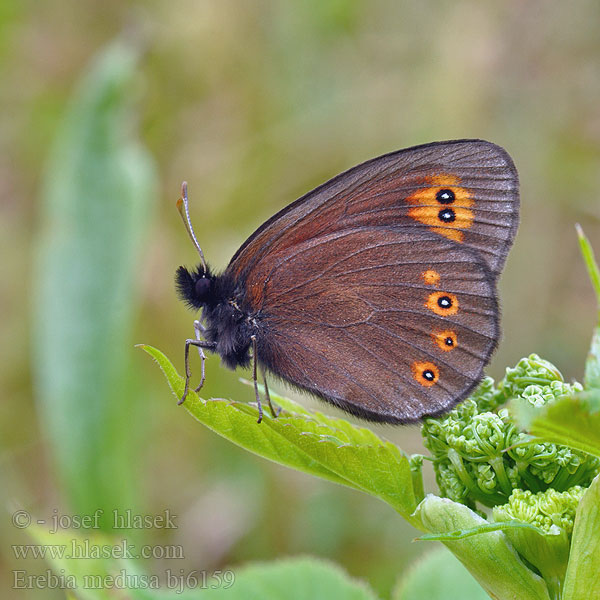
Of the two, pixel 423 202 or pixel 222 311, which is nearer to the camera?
pixel 423 202

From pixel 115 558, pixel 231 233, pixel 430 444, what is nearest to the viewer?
pixel 430 444

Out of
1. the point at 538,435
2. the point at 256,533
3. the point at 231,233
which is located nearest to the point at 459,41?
the point at 231,233

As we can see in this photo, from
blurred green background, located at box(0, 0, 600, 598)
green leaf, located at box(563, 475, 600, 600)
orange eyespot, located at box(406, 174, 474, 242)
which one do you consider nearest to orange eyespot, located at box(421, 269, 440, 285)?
orange eyespot, located at box(406, 174, 474, 242)

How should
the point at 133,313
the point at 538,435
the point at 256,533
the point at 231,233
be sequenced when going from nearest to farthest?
the point at 538,435 < the point at 133,313 < the point at 256,533 < the point at 231,233

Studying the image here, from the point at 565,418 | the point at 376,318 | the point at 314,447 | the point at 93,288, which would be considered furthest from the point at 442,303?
the point at 93,288

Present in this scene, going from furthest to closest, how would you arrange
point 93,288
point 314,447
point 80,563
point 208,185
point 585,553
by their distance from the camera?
point 208,185 → point 93,288 → point 80,563 → point 314,447 → point 585,553

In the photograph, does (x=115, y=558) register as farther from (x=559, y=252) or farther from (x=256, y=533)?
(x=559, y=252)

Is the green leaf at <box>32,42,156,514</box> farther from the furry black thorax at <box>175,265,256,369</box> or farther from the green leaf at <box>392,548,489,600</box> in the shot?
the green leaf at <box>392,548,489,600</box>

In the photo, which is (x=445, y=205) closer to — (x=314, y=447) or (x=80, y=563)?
(x=314, y=447)
